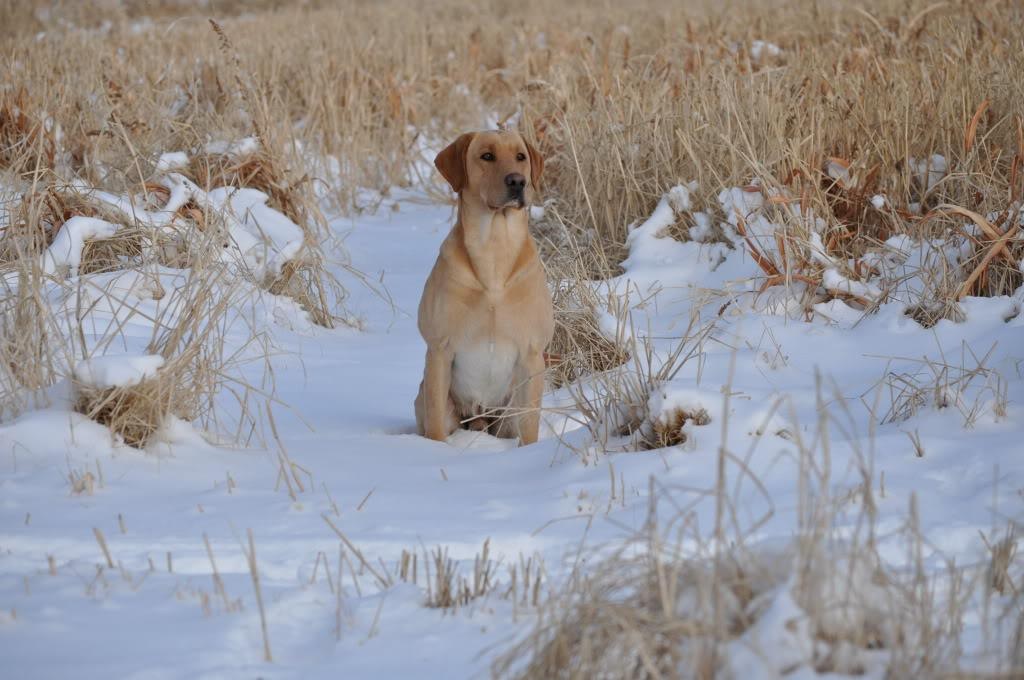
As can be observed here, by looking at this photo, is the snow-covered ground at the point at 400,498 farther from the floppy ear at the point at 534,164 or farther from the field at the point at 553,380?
the floppy ear at the point at 534,164

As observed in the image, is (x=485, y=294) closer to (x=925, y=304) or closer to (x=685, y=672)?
(x=925, y=304)

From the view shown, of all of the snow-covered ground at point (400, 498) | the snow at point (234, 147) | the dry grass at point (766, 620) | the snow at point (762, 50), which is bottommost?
the snow-covered ground at point (400, 498)

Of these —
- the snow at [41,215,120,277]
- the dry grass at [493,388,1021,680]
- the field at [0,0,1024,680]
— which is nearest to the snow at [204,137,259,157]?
the field at [0,0,1024,680]

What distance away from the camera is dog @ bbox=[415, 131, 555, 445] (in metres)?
3.86

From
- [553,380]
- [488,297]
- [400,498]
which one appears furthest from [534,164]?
[400,498]

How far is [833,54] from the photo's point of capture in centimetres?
760

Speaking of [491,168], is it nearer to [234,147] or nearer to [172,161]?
[172,161]

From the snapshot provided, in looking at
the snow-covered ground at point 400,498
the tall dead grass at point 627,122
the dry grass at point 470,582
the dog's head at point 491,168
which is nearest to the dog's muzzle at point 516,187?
the dog's head at point 491,168

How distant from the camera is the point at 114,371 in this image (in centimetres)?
316

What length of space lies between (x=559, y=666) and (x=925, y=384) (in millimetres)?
2217

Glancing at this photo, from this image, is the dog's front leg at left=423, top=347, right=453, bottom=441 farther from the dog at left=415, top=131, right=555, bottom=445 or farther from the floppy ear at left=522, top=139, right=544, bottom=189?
the floppy ear at left=522, top=139, right=544, bottom=189

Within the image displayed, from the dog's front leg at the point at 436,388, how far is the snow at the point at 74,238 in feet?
6.15

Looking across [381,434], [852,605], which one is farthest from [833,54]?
[852,605]

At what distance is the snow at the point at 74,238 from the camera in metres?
4.85
